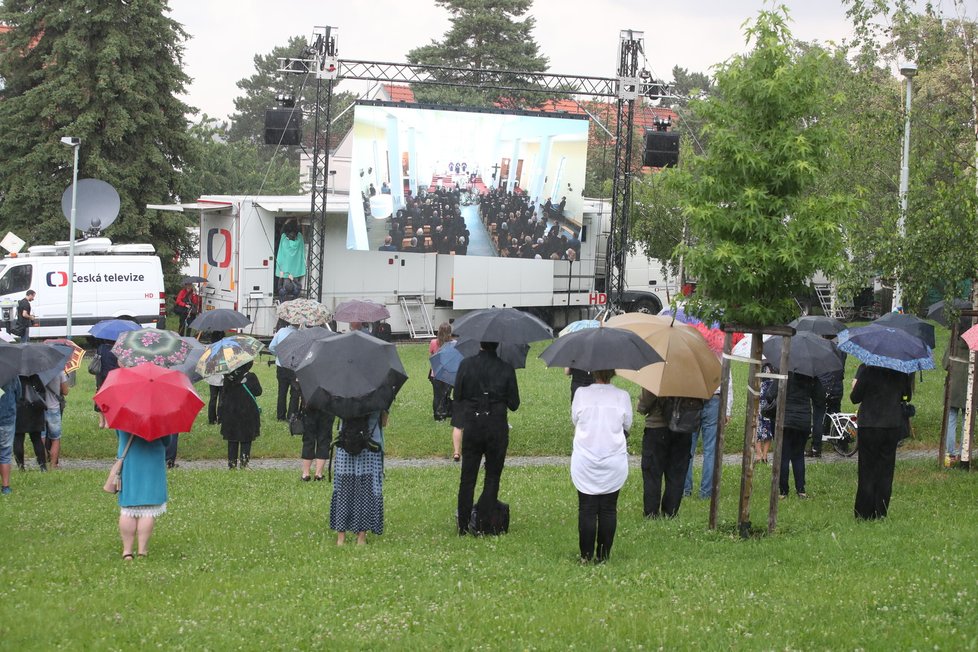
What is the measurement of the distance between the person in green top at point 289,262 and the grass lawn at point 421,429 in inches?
280

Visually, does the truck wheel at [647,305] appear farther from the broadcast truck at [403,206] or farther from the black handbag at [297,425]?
the black handbag at [297,425]

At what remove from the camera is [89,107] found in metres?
32.5

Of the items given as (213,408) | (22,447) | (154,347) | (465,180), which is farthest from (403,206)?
(154,347)

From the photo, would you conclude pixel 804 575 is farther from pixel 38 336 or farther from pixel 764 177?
pixel 38 336

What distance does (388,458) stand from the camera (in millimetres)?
16391

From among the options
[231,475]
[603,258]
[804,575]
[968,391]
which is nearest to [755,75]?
[804,575]

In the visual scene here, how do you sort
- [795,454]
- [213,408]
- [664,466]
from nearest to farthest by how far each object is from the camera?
[664,466] → [795,454] → [213,408]

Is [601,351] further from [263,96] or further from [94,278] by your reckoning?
[263,96]

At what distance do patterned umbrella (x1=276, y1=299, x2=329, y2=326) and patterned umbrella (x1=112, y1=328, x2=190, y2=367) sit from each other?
349 centimetres

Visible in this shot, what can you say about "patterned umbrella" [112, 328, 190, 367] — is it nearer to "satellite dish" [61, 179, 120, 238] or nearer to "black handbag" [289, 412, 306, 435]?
"black handbag" [289, 412, 306, 435]

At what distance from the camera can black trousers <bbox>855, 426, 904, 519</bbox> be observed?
33.0ft

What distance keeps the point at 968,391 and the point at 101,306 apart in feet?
65.6

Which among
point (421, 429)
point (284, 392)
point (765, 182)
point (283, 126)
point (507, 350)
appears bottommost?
point (421, 429)

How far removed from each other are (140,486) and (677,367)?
460 centimetres
